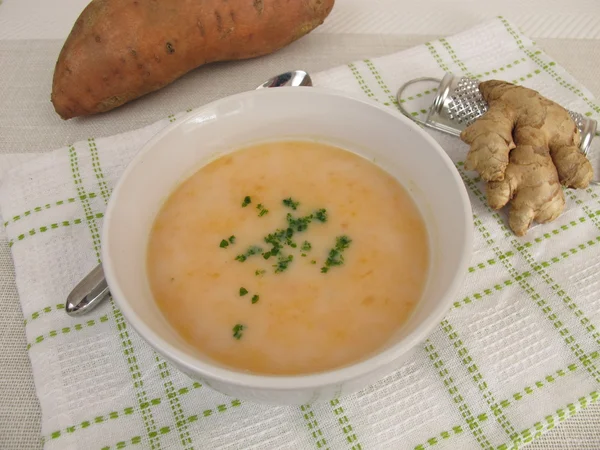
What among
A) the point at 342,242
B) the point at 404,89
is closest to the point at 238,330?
the point at 342,242

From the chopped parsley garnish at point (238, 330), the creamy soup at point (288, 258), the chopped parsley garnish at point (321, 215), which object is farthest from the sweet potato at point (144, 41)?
the chopped parsley garnish at point (238, 330)

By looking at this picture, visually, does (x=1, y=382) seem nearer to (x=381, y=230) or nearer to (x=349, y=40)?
(x=381, y=230)

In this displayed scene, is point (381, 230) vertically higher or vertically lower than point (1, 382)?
higher

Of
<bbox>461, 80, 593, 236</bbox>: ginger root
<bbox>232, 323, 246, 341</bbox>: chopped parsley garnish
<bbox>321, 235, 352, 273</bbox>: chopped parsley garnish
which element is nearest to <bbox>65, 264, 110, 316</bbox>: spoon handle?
<bbox>232, 323, 246, 341</bbox>: chopped parsley garnish

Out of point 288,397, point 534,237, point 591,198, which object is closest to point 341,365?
point 288,397

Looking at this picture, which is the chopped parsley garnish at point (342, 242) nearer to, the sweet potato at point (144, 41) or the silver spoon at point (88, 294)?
the silver spoon at point (88, 294)

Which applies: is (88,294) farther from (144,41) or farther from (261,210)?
(144,41)
